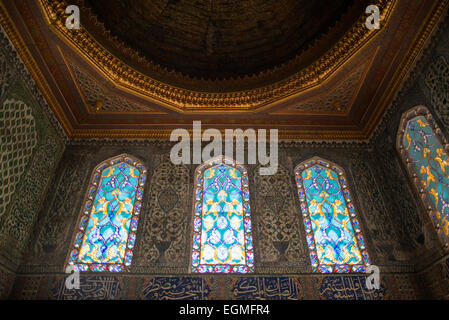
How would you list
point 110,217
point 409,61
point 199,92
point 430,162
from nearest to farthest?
point 430,162 < point 409,61 < point 110,217 < point 199,92

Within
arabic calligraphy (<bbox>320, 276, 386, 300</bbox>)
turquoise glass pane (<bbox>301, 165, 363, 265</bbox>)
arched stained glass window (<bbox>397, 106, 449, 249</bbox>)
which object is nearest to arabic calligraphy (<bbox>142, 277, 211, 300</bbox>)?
arabic calligraphy (<bbox>320, 276, 386, 300</bbox>)

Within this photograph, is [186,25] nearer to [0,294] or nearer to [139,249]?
[139,249]

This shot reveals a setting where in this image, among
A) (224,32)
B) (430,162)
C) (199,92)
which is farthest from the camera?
(224,32)

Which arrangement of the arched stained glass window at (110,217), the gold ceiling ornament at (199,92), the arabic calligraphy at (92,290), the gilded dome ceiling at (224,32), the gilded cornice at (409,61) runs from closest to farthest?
1. the gilded cornice at (409,61)
2. the arabic calligraphy at (92,290)
3. the gold ceiling ornament at (199,92)
4. the arched stained glass window at (110,217)
5. the gilded dome ceiling at (224,32)

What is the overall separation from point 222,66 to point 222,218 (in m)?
3.08

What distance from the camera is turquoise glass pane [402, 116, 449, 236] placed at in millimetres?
3938

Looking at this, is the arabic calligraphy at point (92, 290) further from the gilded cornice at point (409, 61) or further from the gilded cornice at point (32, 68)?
the gilded cornice at point (409, 61)

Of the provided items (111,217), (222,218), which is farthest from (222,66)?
(111,217)

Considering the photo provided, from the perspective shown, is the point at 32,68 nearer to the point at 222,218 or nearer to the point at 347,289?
the point at 222,218

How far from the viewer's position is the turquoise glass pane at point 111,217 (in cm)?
438

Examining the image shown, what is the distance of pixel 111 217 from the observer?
15.7 ft

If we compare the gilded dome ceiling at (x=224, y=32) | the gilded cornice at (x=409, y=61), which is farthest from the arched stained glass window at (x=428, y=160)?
the gilded dome ceiling at (x=224, y=32)

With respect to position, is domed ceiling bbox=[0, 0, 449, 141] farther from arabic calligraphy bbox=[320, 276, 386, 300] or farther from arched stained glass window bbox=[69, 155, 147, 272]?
arabic calligraphy bbox=[320, 276, 386, 300]

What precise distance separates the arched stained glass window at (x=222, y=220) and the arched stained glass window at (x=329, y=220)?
0.95m
